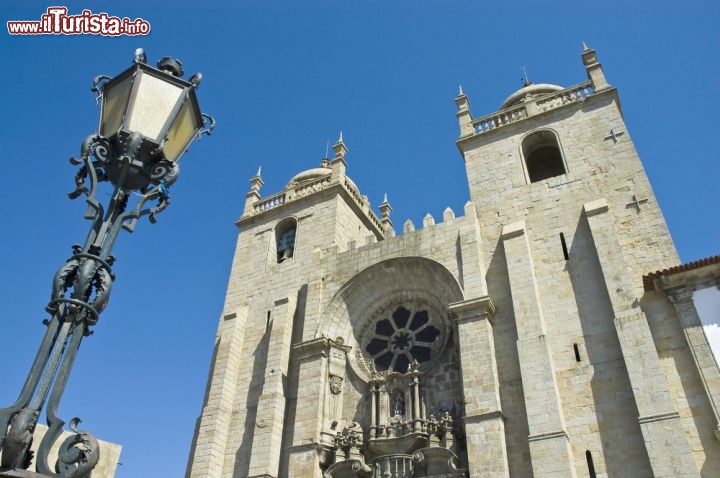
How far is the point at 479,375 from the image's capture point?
1259 cm

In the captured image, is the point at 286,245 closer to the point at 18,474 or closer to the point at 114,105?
the point at 114,105

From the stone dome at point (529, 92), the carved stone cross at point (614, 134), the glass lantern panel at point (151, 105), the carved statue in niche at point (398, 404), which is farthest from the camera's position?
the stone dome at point (529, 92)

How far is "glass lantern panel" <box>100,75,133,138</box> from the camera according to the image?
4.15m

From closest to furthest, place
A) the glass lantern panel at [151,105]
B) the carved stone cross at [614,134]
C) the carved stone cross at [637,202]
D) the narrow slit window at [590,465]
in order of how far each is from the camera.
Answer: the glass lantern panel at [151,105] → the narrow slit window at [590,465] → the carved stone cross at [637,202] → the carved stone cross at [614,134]

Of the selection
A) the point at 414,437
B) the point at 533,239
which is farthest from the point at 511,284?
the point at 414,437

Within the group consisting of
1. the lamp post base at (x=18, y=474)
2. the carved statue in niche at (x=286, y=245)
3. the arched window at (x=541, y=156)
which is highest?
the arched window at (x=541, y=156)

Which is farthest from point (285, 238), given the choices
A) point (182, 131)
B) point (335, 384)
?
point (182, 131)

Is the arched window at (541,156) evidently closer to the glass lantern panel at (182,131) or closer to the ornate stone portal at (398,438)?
the ornate stone portal at (398,438)

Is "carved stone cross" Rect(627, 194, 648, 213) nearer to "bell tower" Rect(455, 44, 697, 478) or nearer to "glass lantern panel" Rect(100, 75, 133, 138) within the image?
"bell tower" Rect(455, 44, 697, 478)

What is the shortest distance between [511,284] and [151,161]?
37.2 ft

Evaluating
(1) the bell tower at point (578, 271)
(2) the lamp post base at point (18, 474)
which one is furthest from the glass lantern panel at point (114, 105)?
(1) the bell tower at point (578, 271)

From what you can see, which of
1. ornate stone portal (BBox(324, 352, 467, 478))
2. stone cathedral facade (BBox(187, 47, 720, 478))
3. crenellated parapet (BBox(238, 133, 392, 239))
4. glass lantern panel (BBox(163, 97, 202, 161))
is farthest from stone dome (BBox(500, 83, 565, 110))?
glass lantern panel (BBox(163, 97, 202, 161))

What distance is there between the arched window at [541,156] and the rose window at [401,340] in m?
6.32

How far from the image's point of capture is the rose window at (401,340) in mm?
15453
